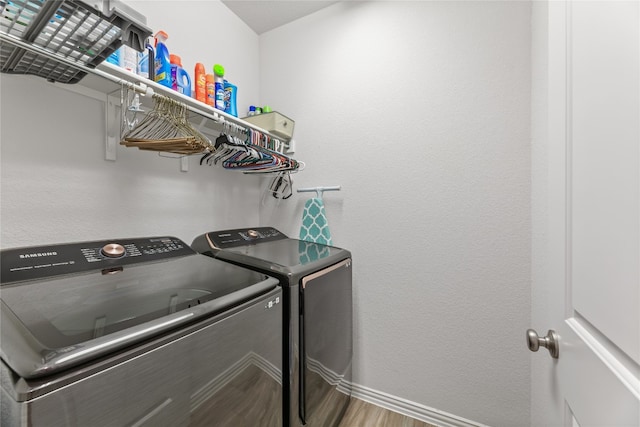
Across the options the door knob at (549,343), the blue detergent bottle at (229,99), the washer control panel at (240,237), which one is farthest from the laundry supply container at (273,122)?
the door knob at (549,343)

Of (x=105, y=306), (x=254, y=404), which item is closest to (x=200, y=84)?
(x=105, y=306)

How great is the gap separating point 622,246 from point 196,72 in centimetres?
192

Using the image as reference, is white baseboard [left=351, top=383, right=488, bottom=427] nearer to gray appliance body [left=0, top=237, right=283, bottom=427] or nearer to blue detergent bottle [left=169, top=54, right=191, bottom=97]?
gray appliance body [left=0, top=237, right=283, bottom=427]

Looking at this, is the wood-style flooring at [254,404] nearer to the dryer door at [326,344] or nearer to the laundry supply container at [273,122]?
the dryer door at [326,344]

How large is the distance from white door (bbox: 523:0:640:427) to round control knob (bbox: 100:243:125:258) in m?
1.46

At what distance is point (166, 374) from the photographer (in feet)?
2.04

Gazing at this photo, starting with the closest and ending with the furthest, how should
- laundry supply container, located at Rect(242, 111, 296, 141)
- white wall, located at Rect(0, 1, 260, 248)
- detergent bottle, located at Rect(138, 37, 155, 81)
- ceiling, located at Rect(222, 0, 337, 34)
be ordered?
white wall, located at Rect(0, 1, 260, 248), detergent bottle, located at Rect(138, 37, 155, 81), laundry supply container, located at Rect(242, 111, 296, 141), ceiling, located at Rect(222, 0, 337, 34)

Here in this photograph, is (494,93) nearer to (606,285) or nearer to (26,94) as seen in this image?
(606,285)

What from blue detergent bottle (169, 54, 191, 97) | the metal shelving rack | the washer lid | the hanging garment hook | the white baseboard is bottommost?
the white baseboard

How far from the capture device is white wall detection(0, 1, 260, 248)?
3.31 feet

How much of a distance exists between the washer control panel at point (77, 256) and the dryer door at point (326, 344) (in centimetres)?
70

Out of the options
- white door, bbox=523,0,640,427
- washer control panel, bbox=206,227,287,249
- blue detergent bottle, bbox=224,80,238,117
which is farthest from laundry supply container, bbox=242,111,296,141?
white door, bbox=523,0,640,427

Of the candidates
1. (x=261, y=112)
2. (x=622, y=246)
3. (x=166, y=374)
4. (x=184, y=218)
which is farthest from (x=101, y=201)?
(x=622, y=246)

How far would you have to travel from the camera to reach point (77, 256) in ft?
3.13
